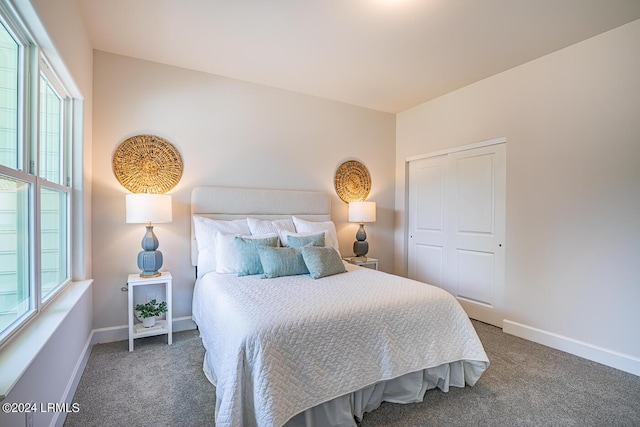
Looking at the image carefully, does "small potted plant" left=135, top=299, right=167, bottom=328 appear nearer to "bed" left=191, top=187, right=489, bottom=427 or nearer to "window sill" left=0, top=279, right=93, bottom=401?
"bed" left=191, top=187, right=489, bottom=427

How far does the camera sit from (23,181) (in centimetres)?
149

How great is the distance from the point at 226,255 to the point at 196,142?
1312mm

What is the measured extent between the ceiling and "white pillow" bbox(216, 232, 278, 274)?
1.75m

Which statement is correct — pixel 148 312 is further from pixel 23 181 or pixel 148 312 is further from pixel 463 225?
pixel 463 225

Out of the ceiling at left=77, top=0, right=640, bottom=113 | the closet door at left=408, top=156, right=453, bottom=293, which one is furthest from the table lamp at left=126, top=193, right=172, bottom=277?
the closet door at left=408, top=156, right=453, bottom=293

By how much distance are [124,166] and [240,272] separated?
5.08 feet

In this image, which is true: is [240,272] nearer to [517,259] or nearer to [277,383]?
[277,383]

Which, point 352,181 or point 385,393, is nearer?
point 385,393

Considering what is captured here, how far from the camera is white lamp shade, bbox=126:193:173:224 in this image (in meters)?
2.59

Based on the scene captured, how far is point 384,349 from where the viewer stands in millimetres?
1804

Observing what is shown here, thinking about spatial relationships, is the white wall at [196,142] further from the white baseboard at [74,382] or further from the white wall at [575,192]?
the white wall at [575,192]

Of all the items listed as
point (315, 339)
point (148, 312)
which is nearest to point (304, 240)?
point (315, 339)

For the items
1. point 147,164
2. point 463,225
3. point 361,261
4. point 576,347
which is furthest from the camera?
point 361,261

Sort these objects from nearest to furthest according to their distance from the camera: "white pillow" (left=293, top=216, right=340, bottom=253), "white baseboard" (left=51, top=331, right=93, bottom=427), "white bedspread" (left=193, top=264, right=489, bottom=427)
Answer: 1. "white bedspread" (left=193, top=264, right=489, bottom=427)
2. "white baseboard" (left=51, top=331, right=93, bottom=427)
3. "white pillow" (left=293, top=216, right=340, bottom=253)
